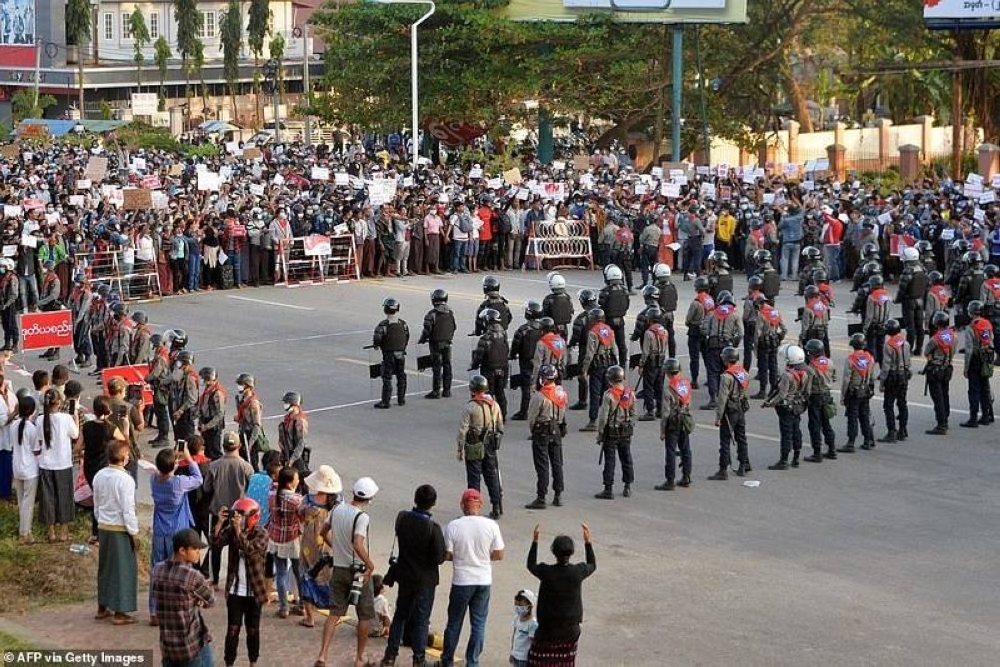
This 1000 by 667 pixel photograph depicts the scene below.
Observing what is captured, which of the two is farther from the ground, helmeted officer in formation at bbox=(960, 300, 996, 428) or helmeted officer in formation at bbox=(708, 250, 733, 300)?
helmeted officer in formation at bbox=(708, 250, 733, 300)

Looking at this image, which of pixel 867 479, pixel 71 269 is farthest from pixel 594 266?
pixel 867 479

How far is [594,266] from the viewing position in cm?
3781

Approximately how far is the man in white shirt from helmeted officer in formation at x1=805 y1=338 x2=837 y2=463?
9032mm

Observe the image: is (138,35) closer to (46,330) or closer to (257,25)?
(257,25)

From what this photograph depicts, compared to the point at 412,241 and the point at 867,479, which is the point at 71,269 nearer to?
the point at 412,241

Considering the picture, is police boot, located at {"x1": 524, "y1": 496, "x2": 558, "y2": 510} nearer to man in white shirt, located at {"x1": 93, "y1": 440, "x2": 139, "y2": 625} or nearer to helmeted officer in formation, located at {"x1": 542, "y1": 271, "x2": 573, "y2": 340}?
man in white shirt, located at {"x1": 93, "y1": 440, "x2": 139, "y2": 625}

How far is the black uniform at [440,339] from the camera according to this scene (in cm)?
2417

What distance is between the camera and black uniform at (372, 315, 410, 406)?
23.9 metres

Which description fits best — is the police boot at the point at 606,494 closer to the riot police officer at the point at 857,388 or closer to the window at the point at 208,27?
the riot police officer at the point at 857,388

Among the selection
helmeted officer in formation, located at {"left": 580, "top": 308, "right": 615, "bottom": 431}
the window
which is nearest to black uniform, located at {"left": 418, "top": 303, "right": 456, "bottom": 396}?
helmeted officer in formation, located at {"left": 580, "top": 308, "right": 615, "bottom": 431}

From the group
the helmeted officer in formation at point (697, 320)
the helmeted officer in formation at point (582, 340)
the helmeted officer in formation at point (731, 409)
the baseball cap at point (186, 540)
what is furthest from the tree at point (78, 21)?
the baseball cap at point (186, 540)

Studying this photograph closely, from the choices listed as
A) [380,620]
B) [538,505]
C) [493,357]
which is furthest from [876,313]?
[380,620]

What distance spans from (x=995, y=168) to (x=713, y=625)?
4152 centimetres

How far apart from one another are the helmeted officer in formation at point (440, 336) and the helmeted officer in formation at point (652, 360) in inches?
113
